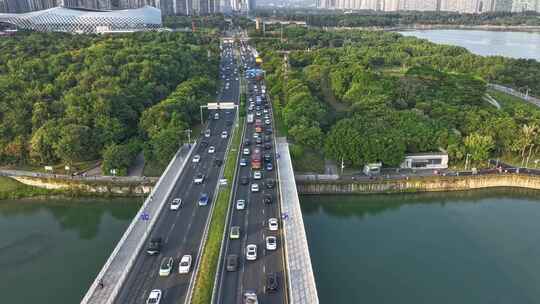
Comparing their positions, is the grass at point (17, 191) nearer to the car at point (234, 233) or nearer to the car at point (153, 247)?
the car at point (153, 247)

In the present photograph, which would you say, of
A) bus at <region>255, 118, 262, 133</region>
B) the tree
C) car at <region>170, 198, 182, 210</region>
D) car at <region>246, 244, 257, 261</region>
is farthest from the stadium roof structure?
car at <region>246, 244, 257, 261</region>

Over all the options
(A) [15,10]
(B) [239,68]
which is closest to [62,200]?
(B) [239,68]

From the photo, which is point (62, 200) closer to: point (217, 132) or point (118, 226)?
point (118, 226)

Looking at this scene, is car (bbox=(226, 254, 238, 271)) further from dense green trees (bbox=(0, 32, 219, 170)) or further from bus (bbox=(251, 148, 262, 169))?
dense green trees (bbox=(0, 32, 219, 170))

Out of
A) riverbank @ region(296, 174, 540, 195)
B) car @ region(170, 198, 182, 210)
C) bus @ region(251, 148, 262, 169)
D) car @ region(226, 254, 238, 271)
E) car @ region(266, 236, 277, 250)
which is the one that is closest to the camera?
car @ region(226, 254, 238, 271)

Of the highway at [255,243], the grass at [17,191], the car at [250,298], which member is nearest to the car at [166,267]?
the highway at [255,243]

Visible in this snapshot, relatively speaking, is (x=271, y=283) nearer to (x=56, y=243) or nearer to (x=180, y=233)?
(x=180, y=233)

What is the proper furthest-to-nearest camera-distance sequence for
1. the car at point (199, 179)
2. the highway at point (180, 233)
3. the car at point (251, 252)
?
the car at point (199, 179) < the car at point (251, 252) < the highway at point (180, 233)
